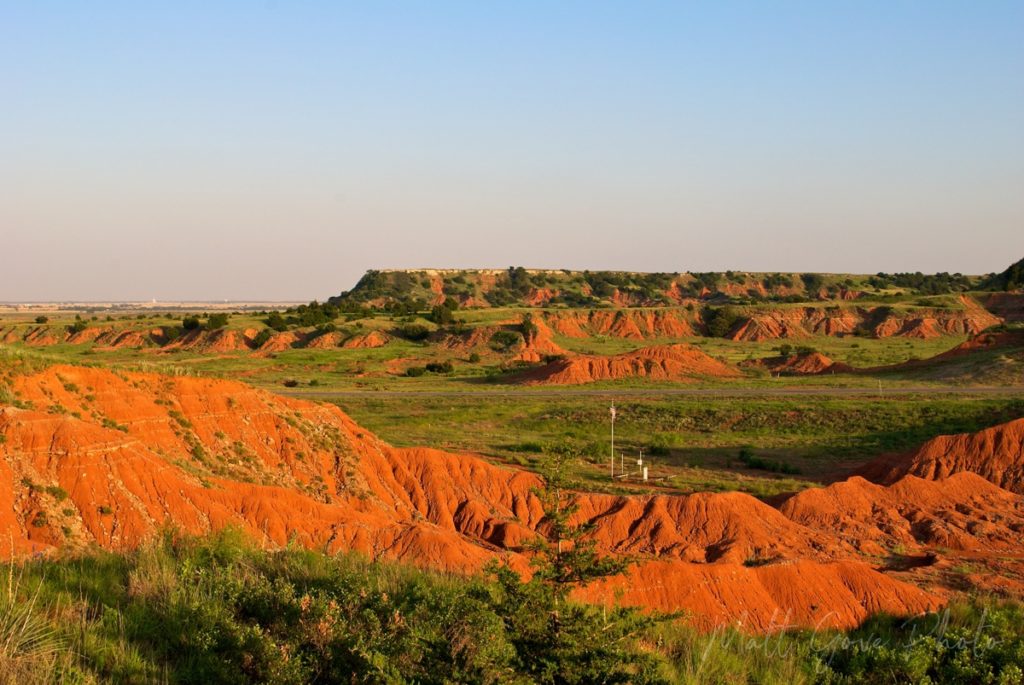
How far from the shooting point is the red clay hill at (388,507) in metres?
18.2

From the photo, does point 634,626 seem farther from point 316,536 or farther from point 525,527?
point 525,527

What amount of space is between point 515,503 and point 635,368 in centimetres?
4224

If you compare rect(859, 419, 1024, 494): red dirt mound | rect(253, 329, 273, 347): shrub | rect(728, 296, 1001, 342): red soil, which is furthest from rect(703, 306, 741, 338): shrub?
rect(859, 419, 1024, 494): red dirt mound

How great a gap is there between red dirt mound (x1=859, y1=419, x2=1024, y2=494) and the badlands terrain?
0.11 metres

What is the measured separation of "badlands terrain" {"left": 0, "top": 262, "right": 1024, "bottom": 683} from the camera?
26.8 feet

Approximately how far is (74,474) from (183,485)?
7.55ft

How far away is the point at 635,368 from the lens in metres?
71.4

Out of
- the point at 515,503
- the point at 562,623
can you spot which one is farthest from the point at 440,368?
the point at 562,623

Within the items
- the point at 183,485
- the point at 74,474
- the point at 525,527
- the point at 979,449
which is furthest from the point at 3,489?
the point at 979,449

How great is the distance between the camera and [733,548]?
82.2 ft

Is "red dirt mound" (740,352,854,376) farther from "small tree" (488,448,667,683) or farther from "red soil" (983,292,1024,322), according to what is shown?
"small tree" (488,448,667,683)

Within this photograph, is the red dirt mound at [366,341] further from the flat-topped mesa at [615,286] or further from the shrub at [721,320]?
the flat-topped mesa at [615,286]

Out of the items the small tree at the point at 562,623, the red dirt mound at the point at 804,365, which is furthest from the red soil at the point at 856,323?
the small tree at the point at 562,623

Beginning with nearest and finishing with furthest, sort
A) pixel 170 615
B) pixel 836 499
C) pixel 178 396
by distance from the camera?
pixel 170 615 → pixel 178 396 → pixel 836 499
